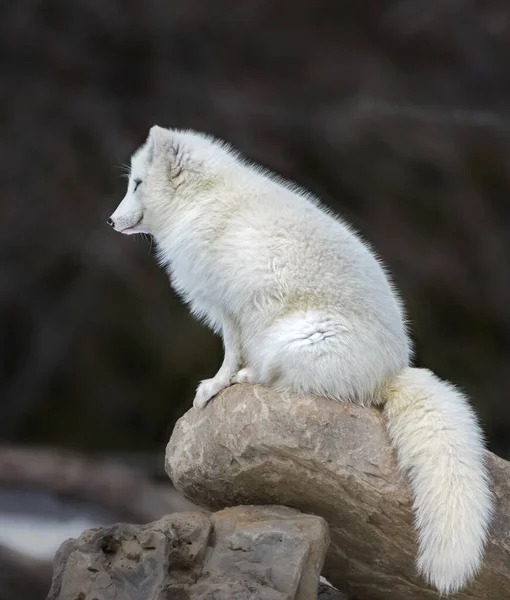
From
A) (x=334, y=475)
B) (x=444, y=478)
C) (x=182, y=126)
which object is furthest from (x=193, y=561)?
(x=182, y=126)

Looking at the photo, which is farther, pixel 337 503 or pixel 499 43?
pixel 499 43

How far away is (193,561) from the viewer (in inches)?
72.3

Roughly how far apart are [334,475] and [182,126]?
212cm

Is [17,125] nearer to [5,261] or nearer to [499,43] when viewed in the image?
[5,261]

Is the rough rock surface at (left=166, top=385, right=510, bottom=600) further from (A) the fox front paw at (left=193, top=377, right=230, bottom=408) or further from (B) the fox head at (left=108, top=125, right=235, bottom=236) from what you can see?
(B) the fox head at (left=108, top=125, right=235, bottom=236)

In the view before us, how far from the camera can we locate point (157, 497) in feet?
11.5

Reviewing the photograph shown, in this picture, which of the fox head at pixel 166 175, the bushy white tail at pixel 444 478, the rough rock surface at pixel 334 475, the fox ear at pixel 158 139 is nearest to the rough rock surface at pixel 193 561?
the rough rock surface at pixel 334 475

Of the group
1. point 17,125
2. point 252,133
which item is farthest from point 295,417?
point 17,125

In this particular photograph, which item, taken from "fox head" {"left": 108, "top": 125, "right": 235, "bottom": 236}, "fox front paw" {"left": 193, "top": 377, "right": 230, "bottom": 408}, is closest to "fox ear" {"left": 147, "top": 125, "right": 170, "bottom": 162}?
"fox head" {"left": 108, "top": 125, "right": 235, "bottom": 236}

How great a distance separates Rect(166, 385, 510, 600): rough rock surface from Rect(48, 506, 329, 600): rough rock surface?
13 cm

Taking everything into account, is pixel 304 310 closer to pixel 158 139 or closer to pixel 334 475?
pixel 334 475

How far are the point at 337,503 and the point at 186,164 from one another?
1016mm

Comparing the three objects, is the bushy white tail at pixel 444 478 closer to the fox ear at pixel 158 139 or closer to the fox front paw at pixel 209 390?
the fox front paw at pixel 209 390

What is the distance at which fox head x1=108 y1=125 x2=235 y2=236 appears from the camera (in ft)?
7.45
